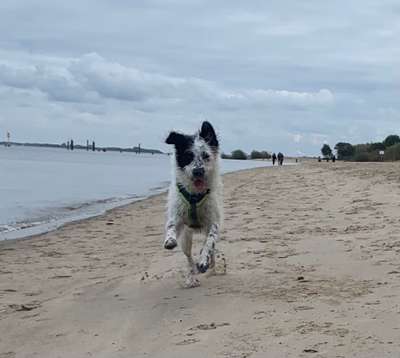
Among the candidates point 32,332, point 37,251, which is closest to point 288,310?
point 32,332

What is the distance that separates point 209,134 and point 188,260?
5.45 feet

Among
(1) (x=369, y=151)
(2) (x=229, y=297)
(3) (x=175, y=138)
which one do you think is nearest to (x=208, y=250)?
(2) (x=229, y=297)

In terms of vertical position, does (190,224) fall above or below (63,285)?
above

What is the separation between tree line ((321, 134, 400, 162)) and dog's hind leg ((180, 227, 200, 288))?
71.3 meters

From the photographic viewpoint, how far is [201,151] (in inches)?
315

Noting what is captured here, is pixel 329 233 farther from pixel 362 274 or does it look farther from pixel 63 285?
pixel 63 285

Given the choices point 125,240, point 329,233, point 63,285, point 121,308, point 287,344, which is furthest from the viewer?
point 125,240

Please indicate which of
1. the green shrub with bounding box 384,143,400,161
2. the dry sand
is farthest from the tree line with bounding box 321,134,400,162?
the dry sand

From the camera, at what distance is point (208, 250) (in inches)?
304

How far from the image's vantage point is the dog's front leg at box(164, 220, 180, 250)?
25.2 ft

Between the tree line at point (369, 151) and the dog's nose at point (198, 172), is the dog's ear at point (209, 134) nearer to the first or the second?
the dog's nose at point (198, 172)

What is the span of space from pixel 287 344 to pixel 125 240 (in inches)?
379

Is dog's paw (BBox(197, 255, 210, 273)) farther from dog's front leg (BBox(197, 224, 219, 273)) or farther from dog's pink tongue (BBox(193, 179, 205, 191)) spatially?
dog's pink tongue (BBox(193, 179, 205, 191))

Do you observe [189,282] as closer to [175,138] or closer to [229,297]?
[229,297]
